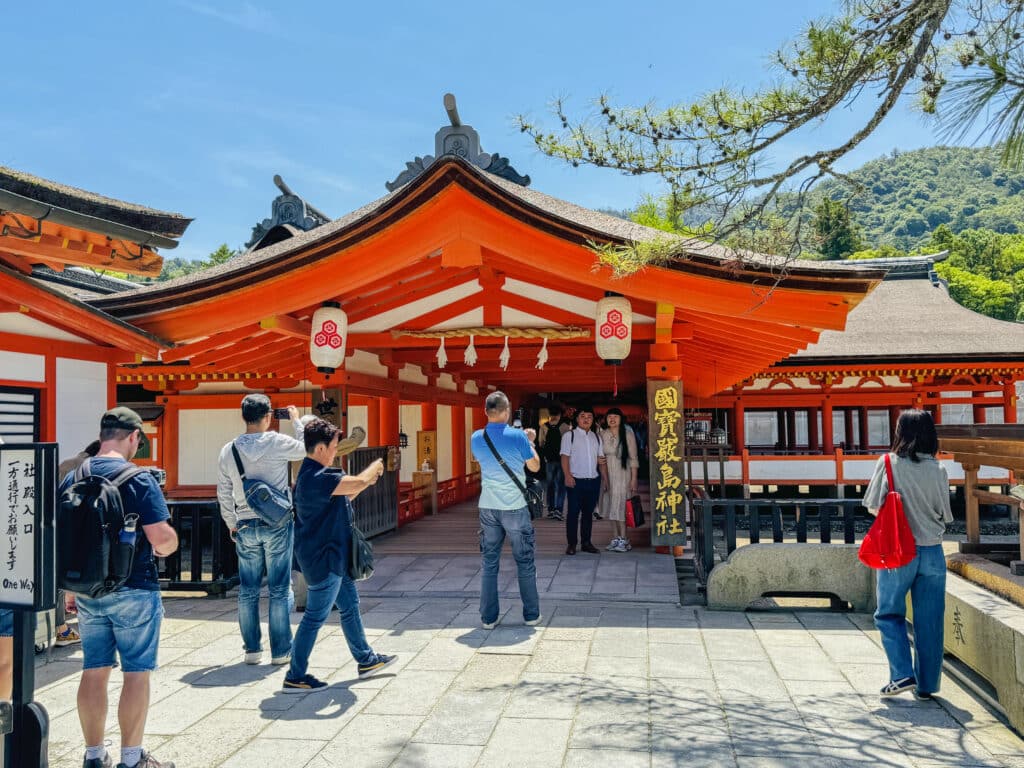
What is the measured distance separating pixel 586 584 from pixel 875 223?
10218cm

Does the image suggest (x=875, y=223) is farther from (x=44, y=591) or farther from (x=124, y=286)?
(x=44, y=591)

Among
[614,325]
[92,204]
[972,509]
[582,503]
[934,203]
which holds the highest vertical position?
[934,203]

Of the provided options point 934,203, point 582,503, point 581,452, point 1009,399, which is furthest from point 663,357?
point 934,203

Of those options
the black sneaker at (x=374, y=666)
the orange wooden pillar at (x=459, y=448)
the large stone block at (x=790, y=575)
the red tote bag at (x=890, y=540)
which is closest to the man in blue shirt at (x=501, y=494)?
the black sneaker at (x=374, y=666)

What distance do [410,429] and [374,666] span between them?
1063cm

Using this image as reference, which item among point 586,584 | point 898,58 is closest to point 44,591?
point 898,58

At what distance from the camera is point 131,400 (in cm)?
1545

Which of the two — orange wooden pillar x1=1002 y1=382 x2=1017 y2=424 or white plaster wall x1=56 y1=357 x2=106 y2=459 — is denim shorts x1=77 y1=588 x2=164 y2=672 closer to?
white plaster wall x1=56 y1=357 x2=106 y2=459

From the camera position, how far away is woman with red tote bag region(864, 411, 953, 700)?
4090mm

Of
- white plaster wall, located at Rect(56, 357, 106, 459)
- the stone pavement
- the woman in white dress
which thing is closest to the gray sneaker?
the stone pavement

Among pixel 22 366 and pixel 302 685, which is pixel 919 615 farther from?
pixel 22 366

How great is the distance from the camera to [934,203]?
9731 cm

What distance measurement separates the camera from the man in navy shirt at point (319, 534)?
430cm

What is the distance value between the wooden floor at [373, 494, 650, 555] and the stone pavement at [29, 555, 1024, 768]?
11.1 feet
